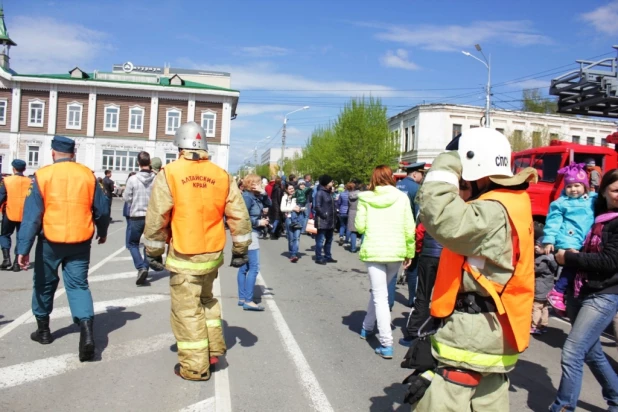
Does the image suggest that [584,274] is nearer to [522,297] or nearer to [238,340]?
[522,297]

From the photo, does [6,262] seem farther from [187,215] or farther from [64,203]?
[187,215]

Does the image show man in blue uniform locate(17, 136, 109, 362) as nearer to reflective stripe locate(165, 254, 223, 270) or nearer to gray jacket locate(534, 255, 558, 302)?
reflective stripe locate(165, 254, 223, 270)

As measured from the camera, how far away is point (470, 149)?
8.96 ft

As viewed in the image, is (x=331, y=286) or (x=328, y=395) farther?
(x=331, y=286)

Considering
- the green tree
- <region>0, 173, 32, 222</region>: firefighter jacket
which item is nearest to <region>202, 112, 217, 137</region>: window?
the green tree

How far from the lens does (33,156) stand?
51.1 m

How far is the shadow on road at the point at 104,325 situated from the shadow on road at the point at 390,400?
8.85 feet

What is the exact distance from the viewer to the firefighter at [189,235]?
466cm

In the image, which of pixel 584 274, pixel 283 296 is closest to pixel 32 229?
pixel 283 296

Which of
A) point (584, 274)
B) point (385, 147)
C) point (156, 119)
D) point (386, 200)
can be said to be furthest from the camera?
point (156, 119)

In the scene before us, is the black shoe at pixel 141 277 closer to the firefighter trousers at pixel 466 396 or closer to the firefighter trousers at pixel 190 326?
the firefighter trousers at pixel 190 326

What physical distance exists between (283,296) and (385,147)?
37.6m

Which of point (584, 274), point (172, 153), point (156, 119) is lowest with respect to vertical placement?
point (584, 274)

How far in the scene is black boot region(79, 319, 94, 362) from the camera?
197 inches
